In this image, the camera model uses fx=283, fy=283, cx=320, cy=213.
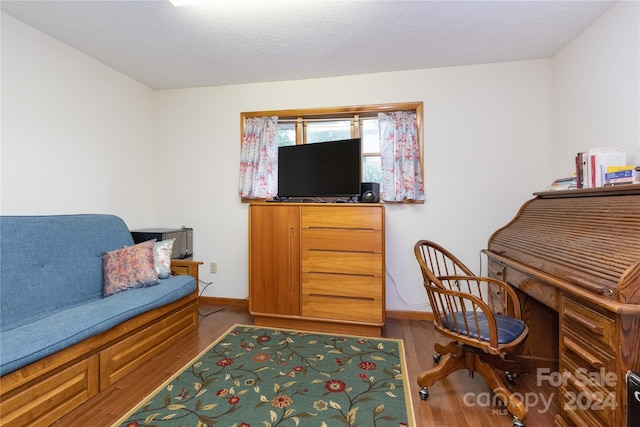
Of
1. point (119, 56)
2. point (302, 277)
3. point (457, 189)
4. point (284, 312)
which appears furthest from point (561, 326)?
point (119, 56)

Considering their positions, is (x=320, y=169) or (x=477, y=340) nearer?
(x=477, y=340)

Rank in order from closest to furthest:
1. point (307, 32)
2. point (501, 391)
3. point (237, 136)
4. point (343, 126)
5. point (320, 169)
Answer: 1. point (501, 391)
2. point (307, 32)
3. point (320, 169)
4. point (343, 126)
5. point (237, 136)

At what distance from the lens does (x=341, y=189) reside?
8.76 feet

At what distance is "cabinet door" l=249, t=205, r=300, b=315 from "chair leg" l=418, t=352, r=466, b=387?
4.02 ft

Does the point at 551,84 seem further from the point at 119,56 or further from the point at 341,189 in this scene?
the point at 119,56

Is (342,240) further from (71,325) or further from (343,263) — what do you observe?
(71,325)

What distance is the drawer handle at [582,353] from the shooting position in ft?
3.86

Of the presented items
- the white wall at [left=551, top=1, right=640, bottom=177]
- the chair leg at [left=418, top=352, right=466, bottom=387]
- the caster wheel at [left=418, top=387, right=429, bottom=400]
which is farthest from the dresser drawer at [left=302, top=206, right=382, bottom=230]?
the white wall at [left=551, top=1, right=640, bottom=177]

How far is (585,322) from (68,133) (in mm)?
3714

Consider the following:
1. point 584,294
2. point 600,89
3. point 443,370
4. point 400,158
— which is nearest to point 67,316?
point 443,370

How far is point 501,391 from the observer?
1483mm

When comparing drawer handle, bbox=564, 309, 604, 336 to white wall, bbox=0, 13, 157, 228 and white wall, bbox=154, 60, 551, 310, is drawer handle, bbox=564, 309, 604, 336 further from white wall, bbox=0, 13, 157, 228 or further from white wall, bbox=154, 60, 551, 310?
white wall, bbox=0, 13, 157, 228

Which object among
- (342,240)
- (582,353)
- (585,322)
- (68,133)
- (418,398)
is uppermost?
(68,133)

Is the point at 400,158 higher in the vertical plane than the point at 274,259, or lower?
higher
